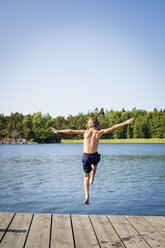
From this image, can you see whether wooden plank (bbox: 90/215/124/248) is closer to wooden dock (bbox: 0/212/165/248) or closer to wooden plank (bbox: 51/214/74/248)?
wooden dock (bbox: 0/212/165/248)

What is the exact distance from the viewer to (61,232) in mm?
6227

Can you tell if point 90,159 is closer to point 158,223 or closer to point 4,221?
point 158,223

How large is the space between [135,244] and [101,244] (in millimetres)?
736

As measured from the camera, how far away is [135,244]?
222 inches

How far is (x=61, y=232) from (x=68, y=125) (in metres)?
134

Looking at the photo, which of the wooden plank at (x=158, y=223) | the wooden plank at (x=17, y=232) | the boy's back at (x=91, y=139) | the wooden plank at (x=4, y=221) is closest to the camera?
the wooden plank at (x=17, y=232)

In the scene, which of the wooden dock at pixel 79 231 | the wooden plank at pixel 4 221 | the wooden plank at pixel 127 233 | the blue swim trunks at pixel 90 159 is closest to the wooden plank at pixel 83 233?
the wooden dock at pixel 79 231

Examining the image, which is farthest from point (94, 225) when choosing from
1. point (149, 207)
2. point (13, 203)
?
point (13, 203)

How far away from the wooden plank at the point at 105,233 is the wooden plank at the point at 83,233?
0.14 m

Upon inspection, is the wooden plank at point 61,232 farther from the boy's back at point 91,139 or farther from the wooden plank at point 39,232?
the boy's back at point 91,139

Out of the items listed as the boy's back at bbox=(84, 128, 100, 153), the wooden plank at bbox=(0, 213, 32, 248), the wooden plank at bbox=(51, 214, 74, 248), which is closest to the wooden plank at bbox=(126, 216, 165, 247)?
the wooden plank at bbox=(51, 214, 74, 248)

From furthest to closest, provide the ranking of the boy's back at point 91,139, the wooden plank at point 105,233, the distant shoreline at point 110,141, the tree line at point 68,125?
1. the tree line at point 68,125
2. the distant shoreline at point 110,141
3. the boy's back at point 91,139
4. the wooden plank at point 105,233

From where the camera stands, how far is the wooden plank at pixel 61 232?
5.58m

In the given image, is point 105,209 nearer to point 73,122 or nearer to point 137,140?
point 137,140
